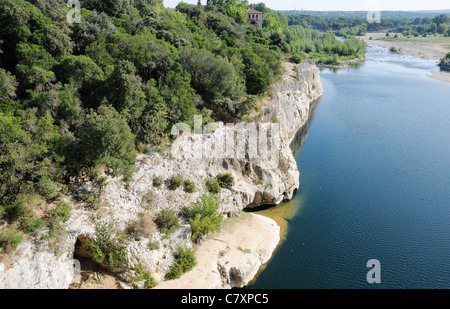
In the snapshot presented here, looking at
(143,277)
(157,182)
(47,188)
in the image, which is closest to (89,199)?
(47,188)

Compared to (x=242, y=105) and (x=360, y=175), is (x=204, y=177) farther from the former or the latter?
(x=360, y=175)

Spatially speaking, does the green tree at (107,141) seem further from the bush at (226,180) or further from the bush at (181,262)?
the bush at (226,180)

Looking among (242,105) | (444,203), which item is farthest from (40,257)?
(444,203)

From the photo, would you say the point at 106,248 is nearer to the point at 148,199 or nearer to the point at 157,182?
the point at 148,199

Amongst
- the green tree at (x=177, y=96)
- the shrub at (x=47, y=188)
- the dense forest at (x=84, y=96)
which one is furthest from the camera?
the green tree at (x=177, y=96)

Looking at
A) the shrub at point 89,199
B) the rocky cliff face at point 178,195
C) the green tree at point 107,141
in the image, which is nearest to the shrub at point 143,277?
the rocky cliff face at point 178,195
